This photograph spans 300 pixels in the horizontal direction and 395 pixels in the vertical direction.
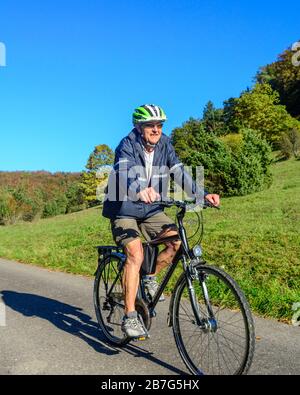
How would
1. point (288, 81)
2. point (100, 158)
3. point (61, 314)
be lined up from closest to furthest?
point (61, 314) → point (100, 158) → point (288, 81)

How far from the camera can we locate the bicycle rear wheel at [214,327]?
322cm

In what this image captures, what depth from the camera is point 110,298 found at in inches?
188

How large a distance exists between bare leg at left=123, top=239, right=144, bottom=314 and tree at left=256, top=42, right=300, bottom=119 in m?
71.4

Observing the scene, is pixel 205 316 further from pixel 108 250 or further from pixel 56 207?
pixel 56 207

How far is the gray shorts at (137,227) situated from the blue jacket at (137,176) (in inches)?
2.6

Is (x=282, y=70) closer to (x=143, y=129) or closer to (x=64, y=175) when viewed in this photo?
(x=64, y=175)

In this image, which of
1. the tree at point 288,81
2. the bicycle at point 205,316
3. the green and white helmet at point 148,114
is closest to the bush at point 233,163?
the green and white helmet at point 148,114

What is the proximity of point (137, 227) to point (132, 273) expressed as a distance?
0.52 metres

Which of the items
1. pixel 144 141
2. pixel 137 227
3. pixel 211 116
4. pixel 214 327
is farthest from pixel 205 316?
pixel 211 116

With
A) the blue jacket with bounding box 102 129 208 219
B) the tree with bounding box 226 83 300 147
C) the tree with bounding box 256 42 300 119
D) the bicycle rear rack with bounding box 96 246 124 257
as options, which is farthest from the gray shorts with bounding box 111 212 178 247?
the tree with bounding box 256 42 300 119

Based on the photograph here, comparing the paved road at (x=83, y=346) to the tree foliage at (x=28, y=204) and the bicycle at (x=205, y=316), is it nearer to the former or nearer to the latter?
the bicycle at (x=205, y=316)

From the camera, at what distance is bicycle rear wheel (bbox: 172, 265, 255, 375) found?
3.22m

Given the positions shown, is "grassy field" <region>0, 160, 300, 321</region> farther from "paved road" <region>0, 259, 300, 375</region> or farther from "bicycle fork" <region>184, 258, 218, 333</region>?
"bicycle fork" <region>184, 258, 218, 333</region>
